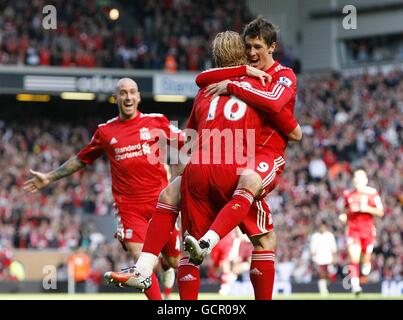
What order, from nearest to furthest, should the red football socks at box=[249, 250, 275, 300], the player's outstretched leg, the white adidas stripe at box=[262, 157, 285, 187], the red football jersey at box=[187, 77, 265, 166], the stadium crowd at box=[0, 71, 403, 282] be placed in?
the player's outstretched leg → the red football jersey at box=[187, 77, 265, 166] → the white adidas stripe at box=[262, 157, 285, 187] → the red football socks at box=[249, 250, 275, 300] → the stadium crowd at box=[0, 71, 403, 282]

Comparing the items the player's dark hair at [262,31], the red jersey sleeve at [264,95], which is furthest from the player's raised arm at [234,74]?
the player's dark hair at [262,31]

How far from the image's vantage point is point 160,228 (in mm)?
8805

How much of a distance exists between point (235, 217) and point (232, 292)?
12.7 m

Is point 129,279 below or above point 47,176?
below

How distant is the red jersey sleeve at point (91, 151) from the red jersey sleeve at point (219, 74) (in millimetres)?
3160

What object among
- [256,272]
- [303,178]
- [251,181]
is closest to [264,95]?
[251,181]

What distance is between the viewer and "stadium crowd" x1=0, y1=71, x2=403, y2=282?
1044 inches

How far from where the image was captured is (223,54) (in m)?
8.77

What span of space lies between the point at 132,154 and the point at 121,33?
79.2 feet

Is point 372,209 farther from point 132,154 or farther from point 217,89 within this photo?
point 217,89

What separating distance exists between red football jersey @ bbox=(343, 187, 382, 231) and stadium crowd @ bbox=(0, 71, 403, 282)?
602 centimetres

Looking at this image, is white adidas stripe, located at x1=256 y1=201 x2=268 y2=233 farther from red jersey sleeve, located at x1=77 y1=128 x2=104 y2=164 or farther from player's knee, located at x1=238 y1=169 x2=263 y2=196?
red jersey sleeve, located at x1=77 y1=128 x2=104 y2=164

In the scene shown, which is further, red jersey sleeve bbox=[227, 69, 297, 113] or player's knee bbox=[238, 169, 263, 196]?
red jersey sleeve bbox=[227, 69, 297, 113]

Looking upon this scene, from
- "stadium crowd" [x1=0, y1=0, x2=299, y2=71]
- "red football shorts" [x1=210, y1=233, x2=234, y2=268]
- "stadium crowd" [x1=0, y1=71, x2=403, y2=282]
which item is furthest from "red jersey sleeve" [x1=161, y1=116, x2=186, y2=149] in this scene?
"stadium crowd" [x1=0, y1=0, x2=299, y2=71]
